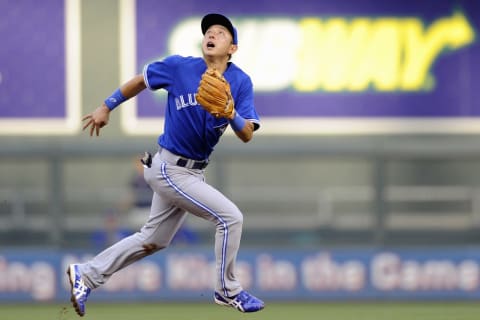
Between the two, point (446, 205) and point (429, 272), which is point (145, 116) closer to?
point (446, 205)

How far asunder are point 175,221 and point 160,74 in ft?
2.85

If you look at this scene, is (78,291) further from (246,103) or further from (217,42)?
(217,42)

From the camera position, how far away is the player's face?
21.4 ft

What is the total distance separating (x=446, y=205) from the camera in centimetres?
1358

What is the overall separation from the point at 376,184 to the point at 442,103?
4.39m

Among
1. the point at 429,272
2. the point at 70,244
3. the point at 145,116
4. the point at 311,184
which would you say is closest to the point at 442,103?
the point at 311,184

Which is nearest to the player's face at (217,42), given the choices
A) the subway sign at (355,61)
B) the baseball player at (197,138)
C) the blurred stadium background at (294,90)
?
the baseball player at (197,138)

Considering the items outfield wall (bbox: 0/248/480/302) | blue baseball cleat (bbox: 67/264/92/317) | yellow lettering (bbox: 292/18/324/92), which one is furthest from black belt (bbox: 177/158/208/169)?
yellow lettering (bbox: 292/18/324/92)

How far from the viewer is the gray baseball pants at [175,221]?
658 cm

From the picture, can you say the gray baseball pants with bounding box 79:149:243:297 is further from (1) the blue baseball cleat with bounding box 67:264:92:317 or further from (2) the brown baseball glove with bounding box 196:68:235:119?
(2) the brown baseball glove with bounding box 196:68:235:119

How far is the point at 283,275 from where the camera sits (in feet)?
33.5

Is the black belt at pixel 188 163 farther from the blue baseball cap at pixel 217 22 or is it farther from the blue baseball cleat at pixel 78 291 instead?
the blue baseball cleat at pixel 78 291

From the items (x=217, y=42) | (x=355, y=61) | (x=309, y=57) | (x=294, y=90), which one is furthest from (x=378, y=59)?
(x=217, y=42)

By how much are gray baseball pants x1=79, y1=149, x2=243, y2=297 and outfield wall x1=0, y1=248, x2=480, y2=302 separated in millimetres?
3252
